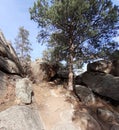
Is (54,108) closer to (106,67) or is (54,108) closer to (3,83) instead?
(3,83)

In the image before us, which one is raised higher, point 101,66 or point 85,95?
point 101,66

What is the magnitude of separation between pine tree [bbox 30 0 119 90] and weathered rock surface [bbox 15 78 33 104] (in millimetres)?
4320

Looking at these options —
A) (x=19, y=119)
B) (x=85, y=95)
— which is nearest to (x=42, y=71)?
(x=85, y=95)

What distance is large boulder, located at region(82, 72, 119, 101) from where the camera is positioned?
750 inches

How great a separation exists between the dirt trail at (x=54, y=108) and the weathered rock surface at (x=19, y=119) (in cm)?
69

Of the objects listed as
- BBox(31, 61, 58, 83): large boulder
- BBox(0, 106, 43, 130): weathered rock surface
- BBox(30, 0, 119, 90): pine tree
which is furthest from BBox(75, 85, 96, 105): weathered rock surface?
BBox(0, 106, 43, 130): weathered rock surface

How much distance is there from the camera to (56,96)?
16062 millimetres

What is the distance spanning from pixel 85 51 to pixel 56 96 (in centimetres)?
483

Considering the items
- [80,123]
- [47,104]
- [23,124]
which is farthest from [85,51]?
[23,124]

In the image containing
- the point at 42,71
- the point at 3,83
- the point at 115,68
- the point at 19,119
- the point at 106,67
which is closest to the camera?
the point at 19,119

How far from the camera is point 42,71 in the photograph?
2095 cm

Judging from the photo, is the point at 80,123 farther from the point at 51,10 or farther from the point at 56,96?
the point at 51,10

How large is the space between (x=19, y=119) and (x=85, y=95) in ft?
26.1

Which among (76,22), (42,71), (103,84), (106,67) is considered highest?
(76,22)
